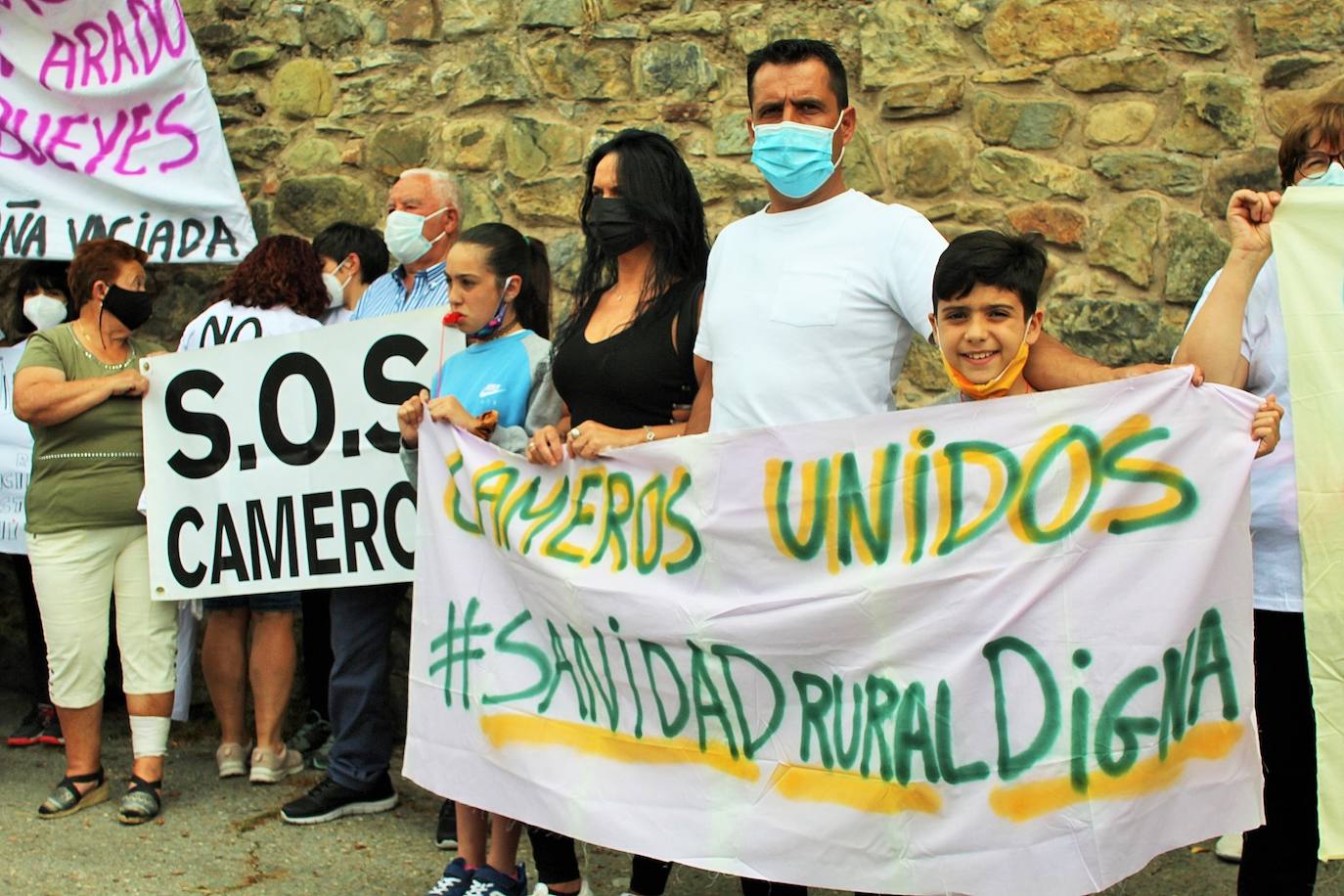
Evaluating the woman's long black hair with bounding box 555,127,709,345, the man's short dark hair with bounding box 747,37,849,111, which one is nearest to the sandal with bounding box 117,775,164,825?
the woman's long black hair with bounding box 555,127,709,345

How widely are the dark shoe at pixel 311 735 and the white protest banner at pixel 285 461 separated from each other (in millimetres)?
959

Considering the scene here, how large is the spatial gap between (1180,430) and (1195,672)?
46cm

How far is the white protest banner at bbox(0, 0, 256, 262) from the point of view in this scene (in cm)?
623

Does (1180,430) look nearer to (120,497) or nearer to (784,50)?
(784,50)

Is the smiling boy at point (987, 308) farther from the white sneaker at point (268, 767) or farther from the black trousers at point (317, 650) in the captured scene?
the black trousers at point (317, 650)

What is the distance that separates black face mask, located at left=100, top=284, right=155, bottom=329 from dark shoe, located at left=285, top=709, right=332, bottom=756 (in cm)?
160

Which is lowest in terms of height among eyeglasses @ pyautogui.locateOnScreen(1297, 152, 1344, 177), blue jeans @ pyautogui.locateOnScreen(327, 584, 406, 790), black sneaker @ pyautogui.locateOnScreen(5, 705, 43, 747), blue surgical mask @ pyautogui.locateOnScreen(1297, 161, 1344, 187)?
black sneaker @ pyautogui.locateOnScreen(5, 705, 43, 747)

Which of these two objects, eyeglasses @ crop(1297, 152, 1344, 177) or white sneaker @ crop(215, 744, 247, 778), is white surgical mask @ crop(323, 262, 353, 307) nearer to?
white sneaker @ crop(215, 744, 247, 778)

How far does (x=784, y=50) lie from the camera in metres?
3.59

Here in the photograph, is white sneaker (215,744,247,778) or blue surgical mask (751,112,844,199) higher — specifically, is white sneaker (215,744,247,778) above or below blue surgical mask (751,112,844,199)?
below

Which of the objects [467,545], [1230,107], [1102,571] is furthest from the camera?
[1230,107]

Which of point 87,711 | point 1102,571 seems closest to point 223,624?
point 87,711

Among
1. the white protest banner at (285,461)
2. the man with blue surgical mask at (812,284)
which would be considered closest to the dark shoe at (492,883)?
the white protest banner at (285,461)

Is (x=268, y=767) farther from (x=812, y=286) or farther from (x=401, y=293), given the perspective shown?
(x=812, y=286)
